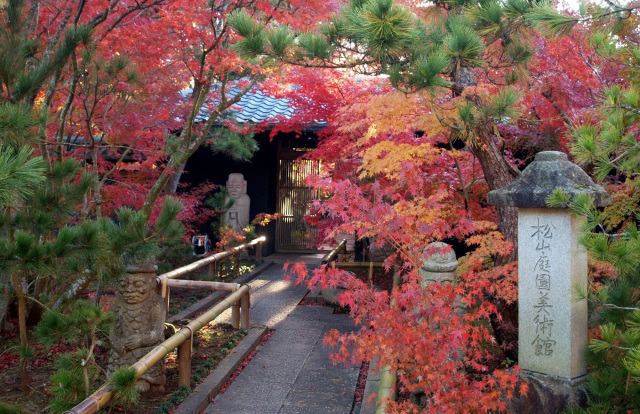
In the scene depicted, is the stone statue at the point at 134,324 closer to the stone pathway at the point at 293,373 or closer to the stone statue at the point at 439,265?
the stone pathway at the point at 293,373

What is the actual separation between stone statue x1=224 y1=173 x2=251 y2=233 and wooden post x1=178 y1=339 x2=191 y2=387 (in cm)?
747

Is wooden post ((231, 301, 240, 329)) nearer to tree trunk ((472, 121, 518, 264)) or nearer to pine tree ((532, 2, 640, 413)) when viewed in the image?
tree trunk ((472, 121, 518, 264))

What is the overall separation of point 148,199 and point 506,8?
4.23m

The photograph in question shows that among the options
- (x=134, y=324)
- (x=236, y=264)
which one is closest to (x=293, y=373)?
(x=134, y=324)

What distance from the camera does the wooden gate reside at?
14102mm

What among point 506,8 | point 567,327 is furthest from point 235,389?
point 506,8

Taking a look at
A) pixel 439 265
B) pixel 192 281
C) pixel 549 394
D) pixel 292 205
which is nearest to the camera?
pixel 549 394

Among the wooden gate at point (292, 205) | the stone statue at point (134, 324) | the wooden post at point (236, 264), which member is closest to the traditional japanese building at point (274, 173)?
the wooden gate at point (292, 205)

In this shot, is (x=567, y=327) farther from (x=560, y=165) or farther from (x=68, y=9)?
(x=68, y=9)

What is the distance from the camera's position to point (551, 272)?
4180 millimetres

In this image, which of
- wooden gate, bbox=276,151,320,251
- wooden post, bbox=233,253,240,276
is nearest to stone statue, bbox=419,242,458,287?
wooden post, bbox=233,253,240,276

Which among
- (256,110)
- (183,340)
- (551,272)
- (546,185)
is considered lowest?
(183,340)

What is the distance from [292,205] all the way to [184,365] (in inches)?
375

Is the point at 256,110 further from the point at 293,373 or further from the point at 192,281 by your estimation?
the point at 293,373
